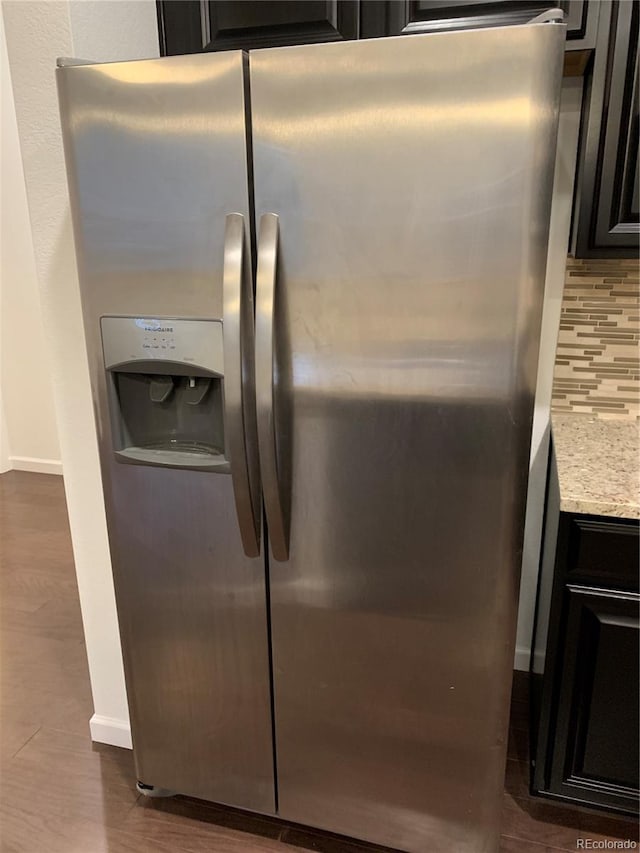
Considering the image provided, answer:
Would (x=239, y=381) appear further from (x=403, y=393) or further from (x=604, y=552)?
(x=604, y=552)

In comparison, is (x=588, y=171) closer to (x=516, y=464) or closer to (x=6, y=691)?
(x=516, y=464)

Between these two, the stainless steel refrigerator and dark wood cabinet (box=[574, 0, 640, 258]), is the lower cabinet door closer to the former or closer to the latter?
the stainless steel refrigerator

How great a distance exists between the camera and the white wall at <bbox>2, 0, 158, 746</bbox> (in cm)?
150

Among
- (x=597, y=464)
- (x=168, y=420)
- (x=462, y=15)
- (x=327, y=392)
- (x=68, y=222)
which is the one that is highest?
(x=462, y=15)

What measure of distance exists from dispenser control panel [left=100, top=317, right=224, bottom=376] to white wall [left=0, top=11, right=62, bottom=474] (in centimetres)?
262

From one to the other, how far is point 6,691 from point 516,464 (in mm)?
1978

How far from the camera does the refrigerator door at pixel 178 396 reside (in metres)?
1.29

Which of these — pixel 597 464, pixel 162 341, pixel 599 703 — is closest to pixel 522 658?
pixel 599 703

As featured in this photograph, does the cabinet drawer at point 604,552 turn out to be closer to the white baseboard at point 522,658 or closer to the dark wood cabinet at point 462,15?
the white baseboard at point 522,658

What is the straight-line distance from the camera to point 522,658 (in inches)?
91.7

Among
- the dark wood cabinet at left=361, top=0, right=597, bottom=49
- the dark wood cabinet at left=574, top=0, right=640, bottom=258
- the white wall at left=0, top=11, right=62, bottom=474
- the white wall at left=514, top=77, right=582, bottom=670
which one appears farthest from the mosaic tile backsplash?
the white wall at left=0, top=11, right=62, bottom=474

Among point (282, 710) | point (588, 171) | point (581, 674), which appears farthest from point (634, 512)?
point (282, 710)

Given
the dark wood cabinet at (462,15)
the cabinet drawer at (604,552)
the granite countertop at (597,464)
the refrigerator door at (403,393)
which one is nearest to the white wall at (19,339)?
the dark wood cabinet at (462,15)

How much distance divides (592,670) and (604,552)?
1.00 feet
